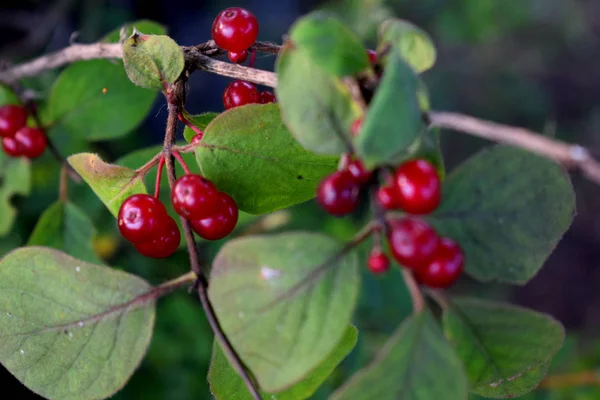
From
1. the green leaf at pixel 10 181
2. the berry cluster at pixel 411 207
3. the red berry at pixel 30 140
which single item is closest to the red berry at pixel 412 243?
the berry cluster at pixel 411 207

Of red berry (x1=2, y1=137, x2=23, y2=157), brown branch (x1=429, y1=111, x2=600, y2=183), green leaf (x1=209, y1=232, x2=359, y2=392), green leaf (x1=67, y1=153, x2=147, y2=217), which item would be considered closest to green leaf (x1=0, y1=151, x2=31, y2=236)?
red berry (x1=2, y1=137, x2=23, y2=157)

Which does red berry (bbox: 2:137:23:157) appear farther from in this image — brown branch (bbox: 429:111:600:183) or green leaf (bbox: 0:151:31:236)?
brown branch (bbox: 429:111:600:183)

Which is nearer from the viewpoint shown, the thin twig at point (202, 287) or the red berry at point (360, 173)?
the red berry at point (360, 173)

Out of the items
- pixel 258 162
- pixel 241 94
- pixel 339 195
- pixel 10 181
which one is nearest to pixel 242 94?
pixel 241 94

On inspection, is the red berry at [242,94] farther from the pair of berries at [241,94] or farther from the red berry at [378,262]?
the red berry at [378,262]

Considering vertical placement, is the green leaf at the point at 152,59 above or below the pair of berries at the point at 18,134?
above

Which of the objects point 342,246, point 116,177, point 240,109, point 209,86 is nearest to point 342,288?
point 342,246
